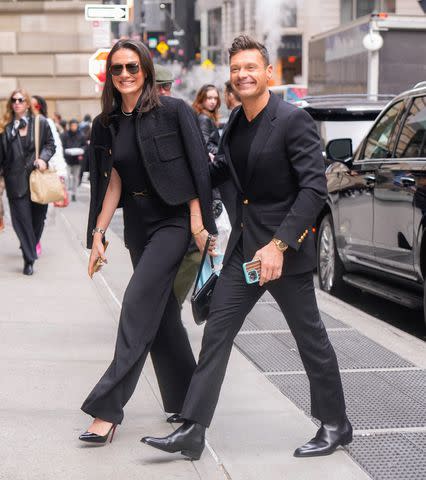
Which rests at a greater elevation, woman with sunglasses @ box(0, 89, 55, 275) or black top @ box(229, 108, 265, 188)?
black top @ box(229, 108, 265, 188)

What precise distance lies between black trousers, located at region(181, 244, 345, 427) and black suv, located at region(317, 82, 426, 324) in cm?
287

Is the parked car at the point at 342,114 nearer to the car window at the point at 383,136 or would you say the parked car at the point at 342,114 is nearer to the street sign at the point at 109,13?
the car window at the point at 383,136

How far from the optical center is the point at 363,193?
899 cm

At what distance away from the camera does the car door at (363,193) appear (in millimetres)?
8820

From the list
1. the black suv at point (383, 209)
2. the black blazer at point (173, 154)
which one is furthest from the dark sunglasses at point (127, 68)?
the black suv at point (383, 209)

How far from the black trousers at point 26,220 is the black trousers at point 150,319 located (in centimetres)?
577

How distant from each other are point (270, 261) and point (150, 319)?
2.44 feet

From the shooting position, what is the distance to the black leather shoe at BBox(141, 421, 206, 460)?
15.7 ft

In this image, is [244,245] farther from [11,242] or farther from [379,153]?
[11,242]

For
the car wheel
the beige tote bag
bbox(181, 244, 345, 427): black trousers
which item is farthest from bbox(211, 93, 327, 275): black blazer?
the beige tote bag

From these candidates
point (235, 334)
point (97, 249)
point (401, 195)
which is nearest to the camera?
point (235, 334)

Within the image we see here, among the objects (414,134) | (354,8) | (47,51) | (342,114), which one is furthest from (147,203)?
(354,8)

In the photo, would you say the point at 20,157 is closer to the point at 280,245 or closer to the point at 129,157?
the point at 129,157

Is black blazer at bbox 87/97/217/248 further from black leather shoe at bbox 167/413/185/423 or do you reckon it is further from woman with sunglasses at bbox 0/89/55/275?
woman with sunglasses at bbox 0/89/55/275
